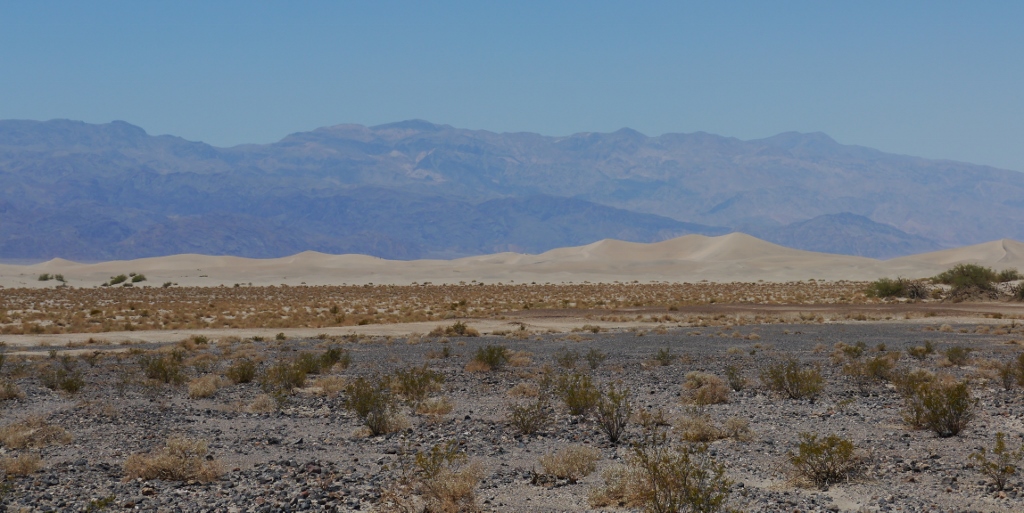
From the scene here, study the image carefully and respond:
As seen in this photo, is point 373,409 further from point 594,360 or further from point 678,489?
point 594,360

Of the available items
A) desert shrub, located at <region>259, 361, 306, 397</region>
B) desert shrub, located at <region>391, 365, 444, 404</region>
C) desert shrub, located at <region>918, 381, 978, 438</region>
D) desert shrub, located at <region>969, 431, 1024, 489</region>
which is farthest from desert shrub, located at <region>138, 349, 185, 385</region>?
desert shrub, located at <region>969, 431, 1024, 489</region>

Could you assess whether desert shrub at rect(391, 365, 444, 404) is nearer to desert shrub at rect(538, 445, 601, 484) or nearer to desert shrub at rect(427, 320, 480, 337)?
desert shrub at rect(538, 445, 601, 484)

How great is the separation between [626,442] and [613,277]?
10461 centimetres

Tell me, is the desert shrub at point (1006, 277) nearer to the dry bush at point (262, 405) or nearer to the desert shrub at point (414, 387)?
the desert shrub at point (414, 387)

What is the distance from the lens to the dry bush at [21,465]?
1023cm

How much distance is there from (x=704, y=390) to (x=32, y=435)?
10747 millimetres

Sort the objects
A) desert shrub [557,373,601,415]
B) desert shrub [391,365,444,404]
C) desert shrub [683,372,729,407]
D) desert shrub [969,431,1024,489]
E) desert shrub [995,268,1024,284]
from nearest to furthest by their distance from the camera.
→ desert shrub [969,431,1024,489] → desert shrub [557,373,601,415] → desert shrub [683,372,729,407] → desert shrub [391,365,444,404] → desert shrub [995,268,1024,284]

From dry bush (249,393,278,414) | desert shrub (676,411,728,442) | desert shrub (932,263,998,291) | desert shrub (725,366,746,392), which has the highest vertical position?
desert shrub (932,263,998,291)

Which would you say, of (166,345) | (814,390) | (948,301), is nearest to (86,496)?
(814,390)

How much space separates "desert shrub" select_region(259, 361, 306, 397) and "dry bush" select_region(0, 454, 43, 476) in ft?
21.8

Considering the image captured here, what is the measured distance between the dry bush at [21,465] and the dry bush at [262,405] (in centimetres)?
500

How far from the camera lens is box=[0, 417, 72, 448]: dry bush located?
12070mm

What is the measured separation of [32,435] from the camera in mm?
12523

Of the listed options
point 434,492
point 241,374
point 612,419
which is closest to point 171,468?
point 434,492
